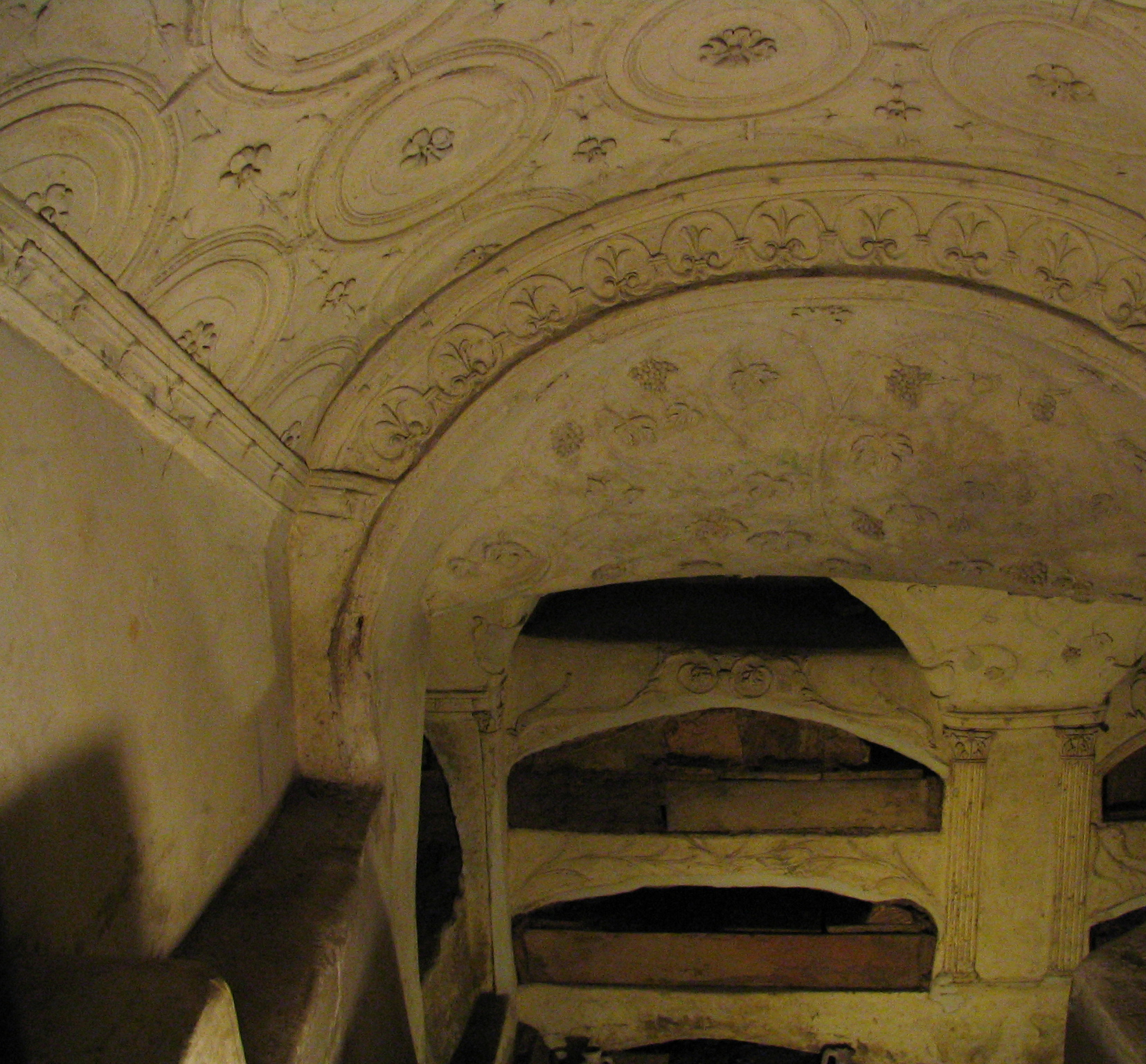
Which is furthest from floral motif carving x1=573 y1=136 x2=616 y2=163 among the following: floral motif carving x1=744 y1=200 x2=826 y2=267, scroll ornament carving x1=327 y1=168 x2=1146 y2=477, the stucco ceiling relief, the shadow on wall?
the shadow on wall

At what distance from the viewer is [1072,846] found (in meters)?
5.83

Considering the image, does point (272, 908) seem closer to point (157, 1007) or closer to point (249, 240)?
point (157, 1007)

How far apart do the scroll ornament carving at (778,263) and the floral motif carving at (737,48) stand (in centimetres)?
50

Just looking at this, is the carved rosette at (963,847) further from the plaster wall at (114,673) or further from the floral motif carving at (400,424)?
the plaster wall at (114,673)

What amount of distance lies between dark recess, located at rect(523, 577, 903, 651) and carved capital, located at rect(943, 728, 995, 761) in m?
0.54

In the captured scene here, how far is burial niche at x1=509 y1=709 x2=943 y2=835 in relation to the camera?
6074mm

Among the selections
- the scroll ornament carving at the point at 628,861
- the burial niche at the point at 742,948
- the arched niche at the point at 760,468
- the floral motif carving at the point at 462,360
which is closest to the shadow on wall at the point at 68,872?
the arched niche at the point at 760,468

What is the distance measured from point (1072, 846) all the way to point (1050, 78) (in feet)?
15.5

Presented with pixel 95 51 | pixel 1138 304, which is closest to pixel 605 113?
pixel 95 51

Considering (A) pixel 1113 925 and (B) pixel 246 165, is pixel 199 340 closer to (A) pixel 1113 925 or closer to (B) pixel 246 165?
(B) pixel 246 165

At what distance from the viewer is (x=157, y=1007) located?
1383 millimetres

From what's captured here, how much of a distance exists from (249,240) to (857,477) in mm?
1836

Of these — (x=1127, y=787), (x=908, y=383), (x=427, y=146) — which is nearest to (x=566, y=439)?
(x=908, y=383)

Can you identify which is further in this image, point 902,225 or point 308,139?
point 902,225
